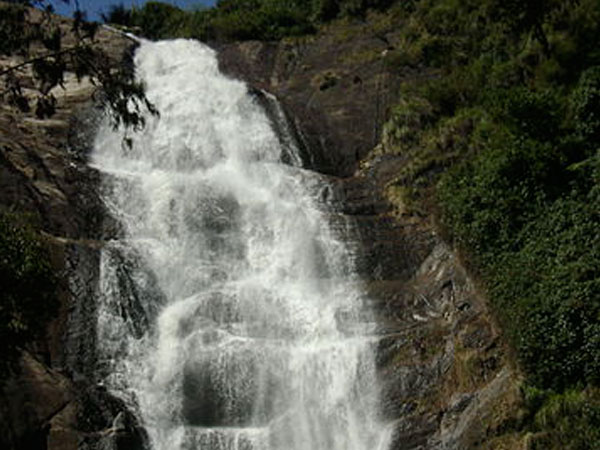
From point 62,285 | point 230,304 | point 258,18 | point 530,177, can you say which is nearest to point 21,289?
point 62,285

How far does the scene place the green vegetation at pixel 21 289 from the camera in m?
15.2

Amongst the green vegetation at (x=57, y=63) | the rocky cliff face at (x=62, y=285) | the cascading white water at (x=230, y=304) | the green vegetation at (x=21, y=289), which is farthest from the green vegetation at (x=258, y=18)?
the green vegetation at (x=57, y=63)

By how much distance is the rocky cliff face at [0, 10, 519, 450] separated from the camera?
55.1 ft

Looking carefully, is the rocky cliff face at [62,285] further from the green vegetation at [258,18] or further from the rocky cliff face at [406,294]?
the green vegetation at [258,18]

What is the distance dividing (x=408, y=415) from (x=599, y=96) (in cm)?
1025

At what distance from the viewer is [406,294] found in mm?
20734

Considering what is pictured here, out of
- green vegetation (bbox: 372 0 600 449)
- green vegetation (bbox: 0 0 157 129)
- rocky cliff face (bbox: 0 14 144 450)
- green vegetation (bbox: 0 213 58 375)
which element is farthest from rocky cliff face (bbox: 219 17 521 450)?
green vegetation (bbox: 0 0 157 129)

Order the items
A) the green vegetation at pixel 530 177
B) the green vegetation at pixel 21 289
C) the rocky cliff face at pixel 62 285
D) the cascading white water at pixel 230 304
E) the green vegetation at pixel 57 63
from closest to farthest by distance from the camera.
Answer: the green vegetation at pixel 57 63, the green vegetation at pixel 21 289, the green vegetation at pixel 530 177, the rocky cliff face at pixel 62 285, the cascading white water at pixel 230 304

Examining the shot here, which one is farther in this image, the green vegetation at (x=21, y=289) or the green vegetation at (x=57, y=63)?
the green vegetation at (x=21, y=289)

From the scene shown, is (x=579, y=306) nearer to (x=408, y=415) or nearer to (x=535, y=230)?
(x=535, y=230)

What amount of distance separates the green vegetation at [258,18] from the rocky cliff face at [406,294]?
9115 millimetres

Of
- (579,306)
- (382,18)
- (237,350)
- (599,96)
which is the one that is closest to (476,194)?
(599,96)

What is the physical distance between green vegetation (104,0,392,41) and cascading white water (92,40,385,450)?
1566 cm

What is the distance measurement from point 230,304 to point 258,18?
2836cm
